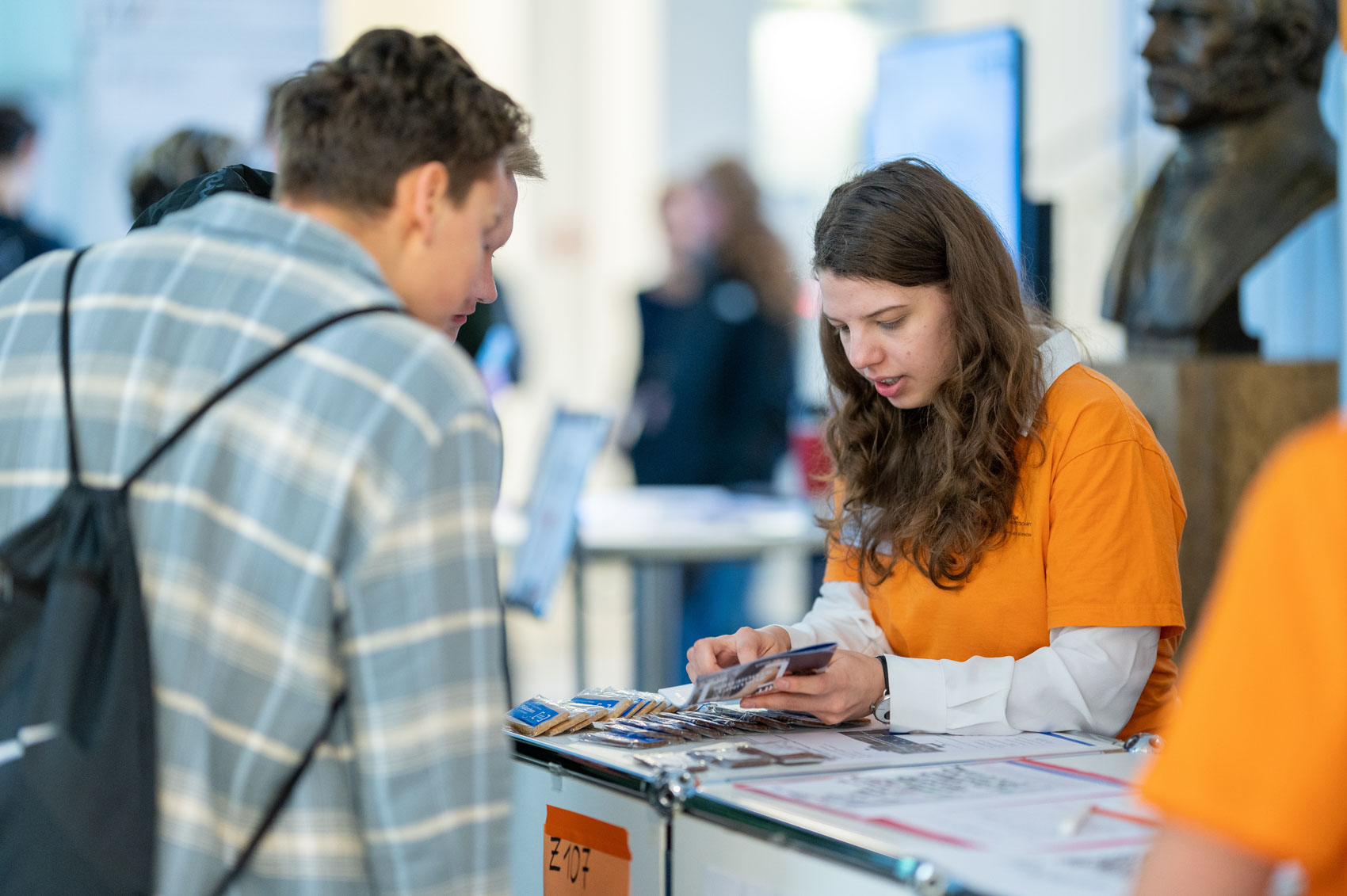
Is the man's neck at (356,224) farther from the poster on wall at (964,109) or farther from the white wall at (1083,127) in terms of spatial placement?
the white wall at (1083,127)

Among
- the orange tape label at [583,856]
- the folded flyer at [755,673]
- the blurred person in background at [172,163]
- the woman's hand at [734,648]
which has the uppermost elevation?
the blurred person in background at [172,163]

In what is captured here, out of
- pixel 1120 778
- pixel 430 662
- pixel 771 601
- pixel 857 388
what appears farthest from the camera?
pixel 771 601

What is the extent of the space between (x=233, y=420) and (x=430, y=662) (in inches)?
9.4

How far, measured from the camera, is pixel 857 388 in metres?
2.02

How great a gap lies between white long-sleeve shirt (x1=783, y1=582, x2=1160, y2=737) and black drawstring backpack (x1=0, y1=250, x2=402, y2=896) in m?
0.80

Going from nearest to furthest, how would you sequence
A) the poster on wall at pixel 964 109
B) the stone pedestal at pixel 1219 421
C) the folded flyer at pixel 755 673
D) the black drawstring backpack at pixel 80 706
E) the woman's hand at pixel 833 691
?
the black drawstring backpack at pixel 80 706 < the folded flyer at pixel 755 673 < the woman's hand at pixel 833 691 < the poster on wall at pixel 964 109 < the stone pedestal at pixel 1219 421

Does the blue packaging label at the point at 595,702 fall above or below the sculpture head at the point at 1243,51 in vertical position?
below

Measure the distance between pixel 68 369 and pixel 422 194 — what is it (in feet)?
1.04

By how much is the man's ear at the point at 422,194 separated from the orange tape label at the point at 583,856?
675mm

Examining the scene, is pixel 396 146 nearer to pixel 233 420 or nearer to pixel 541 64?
pixel 233 420

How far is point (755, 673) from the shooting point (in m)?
1.54

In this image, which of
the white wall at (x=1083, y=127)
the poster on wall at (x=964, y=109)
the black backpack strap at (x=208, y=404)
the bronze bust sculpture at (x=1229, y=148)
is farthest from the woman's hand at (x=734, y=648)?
the white wall at (x=1083, y=127)

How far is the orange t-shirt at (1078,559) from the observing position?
1680mm

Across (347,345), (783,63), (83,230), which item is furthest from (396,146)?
Result: (783,63)
